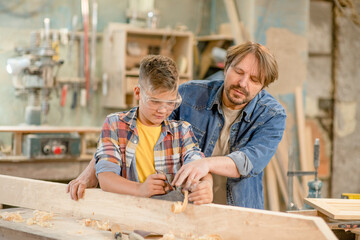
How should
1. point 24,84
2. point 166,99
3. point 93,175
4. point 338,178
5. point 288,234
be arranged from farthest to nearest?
point 338,178, point 24,84, point 93,175, point 166,99, point 288,234

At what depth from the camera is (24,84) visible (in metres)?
3.89

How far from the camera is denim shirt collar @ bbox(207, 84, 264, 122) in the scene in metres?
2.24

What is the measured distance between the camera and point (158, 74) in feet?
6.10

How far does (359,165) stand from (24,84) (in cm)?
322

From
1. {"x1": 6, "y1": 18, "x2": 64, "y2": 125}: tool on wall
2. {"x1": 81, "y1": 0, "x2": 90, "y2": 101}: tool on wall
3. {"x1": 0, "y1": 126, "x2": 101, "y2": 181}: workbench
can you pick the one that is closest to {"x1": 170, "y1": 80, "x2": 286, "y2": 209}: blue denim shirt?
{"x1": 0, "y1": 126, "x2": 101, "y2": 181}: workbench

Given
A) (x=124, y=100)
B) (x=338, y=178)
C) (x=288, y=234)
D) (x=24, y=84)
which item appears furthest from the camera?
(x=338, y=178)

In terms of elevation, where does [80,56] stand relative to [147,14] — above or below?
below

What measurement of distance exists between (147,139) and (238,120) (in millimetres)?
503

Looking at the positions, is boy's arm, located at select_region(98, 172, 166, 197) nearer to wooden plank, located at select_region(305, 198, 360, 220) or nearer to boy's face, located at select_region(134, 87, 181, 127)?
boy's face, located at select_region(134, 87, 181, 127)

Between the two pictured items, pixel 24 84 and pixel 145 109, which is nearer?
pixel 145 109

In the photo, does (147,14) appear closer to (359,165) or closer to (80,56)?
(80,56)

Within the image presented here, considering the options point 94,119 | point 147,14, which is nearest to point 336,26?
point 147,14

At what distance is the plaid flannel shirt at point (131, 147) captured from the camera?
6.29 feet

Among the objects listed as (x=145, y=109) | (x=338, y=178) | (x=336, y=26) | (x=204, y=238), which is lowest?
(x=338, y=178)
